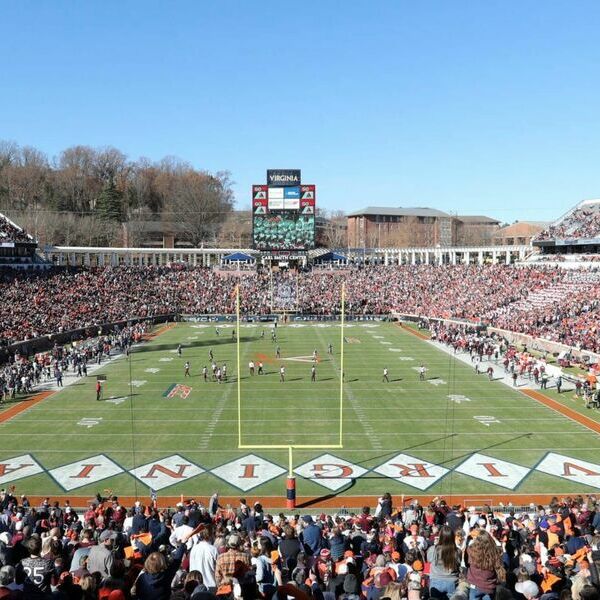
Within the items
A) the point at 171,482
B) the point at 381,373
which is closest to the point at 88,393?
the point at 171,482

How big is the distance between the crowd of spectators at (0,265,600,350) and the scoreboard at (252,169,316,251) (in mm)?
3861

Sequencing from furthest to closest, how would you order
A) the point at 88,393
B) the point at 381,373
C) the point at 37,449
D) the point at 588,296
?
the point at 588,296 → the point at 381,373 → the point at 88,393 → the point at 37,449

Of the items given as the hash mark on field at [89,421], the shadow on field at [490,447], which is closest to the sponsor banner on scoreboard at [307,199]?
the hash mark on field at [89,421]

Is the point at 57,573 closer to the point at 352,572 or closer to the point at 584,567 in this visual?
the point at 352,572

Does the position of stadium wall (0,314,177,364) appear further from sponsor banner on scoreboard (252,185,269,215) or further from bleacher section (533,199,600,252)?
bleacher section (533,199,600,252)

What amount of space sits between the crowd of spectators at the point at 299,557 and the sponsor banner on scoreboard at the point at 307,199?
50.5m

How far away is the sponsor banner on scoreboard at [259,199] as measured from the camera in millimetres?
62156

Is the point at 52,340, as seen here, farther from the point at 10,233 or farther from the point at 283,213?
the point at 283,213

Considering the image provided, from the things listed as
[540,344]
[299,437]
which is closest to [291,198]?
[540,344]

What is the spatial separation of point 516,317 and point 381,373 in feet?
56.8

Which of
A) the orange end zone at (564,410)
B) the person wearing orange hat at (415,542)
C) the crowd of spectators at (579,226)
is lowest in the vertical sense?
the orange end zone at (564,410)

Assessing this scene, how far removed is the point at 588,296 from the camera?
1747 inches

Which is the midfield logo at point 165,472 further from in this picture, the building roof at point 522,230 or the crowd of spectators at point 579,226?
the building roof at point 522,230

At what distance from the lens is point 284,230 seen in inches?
2510
